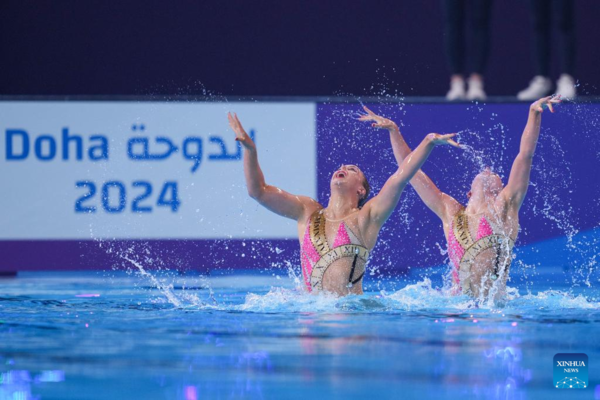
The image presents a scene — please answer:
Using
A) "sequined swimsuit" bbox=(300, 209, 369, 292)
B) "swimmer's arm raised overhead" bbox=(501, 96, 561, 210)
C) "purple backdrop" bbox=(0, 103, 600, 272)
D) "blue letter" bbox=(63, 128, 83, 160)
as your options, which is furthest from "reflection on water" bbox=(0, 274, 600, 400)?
"blue letter" bbox=(63, 128, 83, 160)

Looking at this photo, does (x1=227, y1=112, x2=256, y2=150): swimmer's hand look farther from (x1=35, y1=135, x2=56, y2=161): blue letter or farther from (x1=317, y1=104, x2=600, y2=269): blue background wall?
Result: (x1=35, y1=135, x2=56, y2=161): blue letter

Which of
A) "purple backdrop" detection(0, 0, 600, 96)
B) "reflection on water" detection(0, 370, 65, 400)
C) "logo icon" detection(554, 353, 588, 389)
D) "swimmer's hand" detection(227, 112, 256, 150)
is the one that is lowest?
"logo icon" detection(554, 353, 588, 389)

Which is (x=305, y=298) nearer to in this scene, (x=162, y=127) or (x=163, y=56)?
(x=162, y=127)

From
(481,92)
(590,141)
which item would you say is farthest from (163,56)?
(590,141)

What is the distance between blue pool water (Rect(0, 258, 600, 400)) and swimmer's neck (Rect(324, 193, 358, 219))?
1.53 feet

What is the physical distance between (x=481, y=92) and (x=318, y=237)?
2746 mm

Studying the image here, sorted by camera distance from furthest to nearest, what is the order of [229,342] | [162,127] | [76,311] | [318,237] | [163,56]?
[163,56] < [162,127] < [318,237] < [76,311] < [229,342]

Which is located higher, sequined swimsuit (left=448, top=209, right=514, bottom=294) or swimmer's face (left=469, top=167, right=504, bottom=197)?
swimmer's face (left=469, top=167, right=504, bottom=197)

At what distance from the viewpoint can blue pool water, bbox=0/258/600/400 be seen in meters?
3.06

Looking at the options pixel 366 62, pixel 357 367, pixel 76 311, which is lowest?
pixel 357 367

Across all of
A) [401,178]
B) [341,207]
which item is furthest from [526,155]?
[341,207]

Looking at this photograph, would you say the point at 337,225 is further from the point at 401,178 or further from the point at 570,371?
the point at 570,371

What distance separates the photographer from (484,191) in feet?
19.0

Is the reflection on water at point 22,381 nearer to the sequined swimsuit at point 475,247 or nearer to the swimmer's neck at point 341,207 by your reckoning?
the swimmer's neck at point 341,207
